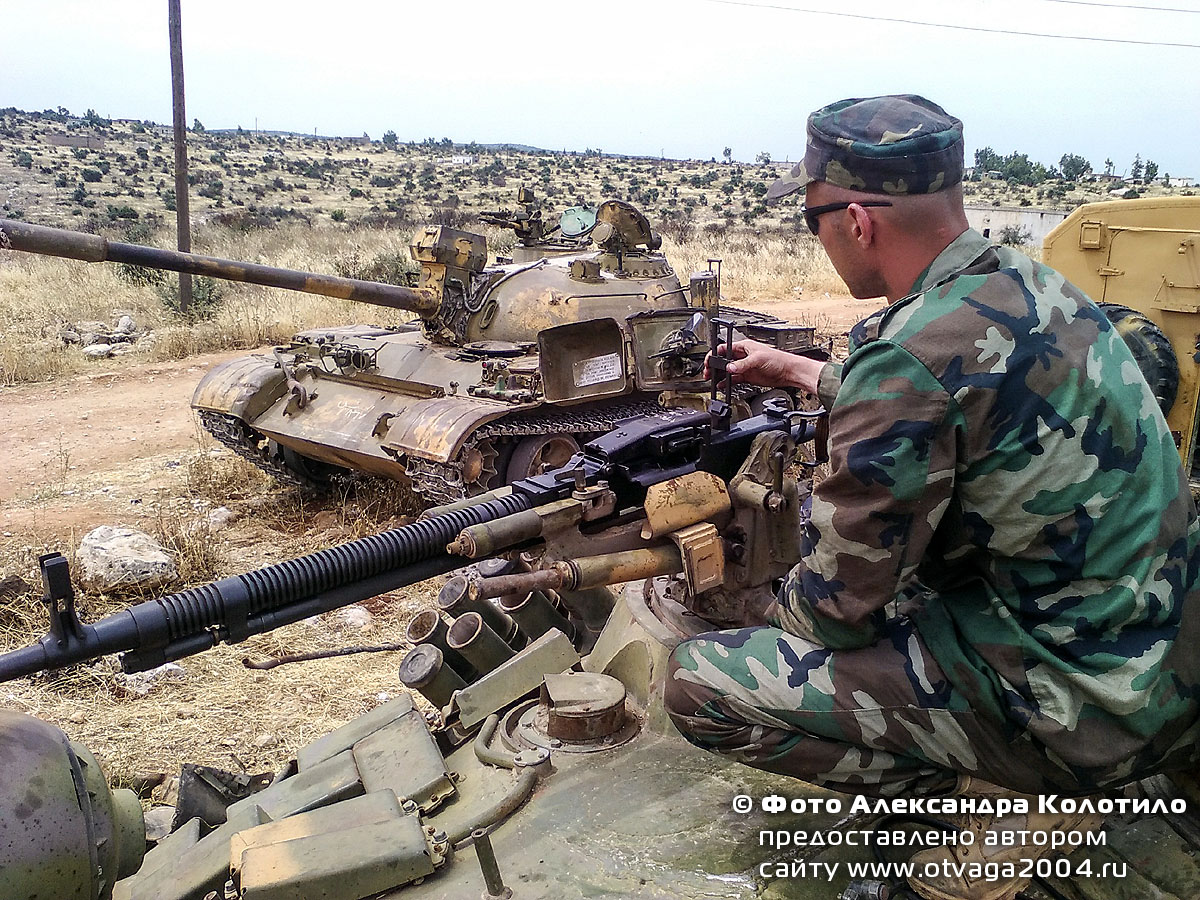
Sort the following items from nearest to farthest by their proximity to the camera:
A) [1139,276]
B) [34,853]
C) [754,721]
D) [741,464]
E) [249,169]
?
1. [34,853]
2. [754,721]
3. [741,464]
4. [1139,276]
5. [249,169]

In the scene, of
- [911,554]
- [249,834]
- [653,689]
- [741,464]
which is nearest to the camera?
[911,554]

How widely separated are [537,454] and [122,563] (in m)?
2.79

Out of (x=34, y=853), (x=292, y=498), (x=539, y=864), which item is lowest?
(x=292, y=498)

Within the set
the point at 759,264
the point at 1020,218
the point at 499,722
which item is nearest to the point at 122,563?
Answer: the point at 499,722

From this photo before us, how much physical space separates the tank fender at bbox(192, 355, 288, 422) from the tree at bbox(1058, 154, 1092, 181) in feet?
154

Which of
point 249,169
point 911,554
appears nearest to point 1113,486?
point 911,554

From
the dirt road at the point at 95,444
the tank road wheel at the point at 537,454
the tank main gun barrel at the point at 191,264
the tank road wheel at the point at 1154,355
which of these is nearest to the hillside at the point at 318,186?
the dirt road at the point at 95,444

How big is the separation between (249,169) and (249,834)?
41.9 meters

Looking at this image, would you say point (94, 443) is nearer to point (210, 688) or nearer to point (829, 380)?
point (210, 688)

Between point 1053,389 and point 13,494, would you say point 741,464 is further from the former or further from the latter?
point 13,494

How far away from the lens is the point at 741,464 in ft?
10.3

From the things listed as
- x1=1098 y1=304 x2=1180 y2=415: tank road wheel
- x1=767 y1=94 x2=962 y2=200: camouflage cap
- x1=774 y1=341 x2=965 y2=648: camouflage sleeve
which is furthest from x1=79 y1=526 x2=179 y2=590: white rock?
x1=1098 y1=304 x2=1180 y2=415: tank road wheel

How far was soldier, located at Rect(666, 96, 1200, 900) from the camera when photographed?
6.31 feet

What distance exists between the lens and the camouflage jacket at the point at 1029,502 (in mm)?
1917
